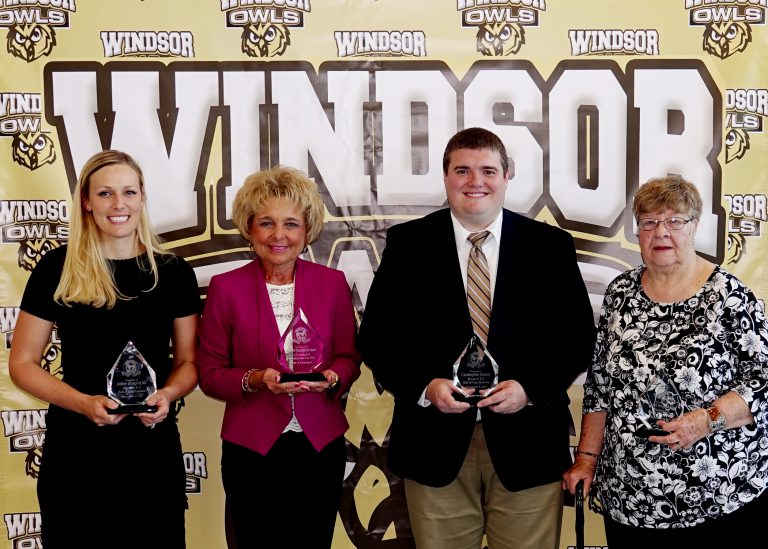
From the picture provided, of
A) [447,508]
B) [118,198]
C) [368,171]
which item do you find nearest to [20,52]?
[118,198]

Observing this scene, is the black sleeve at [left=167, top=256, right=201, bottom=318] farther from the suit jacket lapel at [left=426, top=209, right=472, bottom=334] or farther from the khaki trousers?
Result: the khaki trousers

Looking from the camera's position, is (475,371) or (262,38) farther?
(262,38)

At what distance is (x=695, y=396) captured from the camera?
2178mm

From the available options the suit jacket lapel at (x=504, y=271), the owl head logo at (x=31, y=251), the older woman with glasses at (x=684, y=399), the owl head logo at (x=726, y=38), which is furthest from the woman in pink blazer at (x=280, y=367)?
the owl head logo at (x=726, y=38)

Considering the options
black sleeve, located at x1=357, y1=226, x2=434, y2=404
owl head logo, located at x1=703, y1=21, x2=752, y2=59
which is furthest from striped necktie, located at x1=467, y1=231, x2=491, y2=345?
owl head logo, located at x1=703, y1=21, x2=752, y2=59

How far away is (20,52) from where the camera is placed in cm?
318

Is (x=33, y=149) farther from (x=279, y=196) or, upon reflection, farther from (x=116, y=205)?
(x=279, y=196)

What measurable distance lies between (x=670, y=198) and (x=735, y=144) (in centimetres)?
124

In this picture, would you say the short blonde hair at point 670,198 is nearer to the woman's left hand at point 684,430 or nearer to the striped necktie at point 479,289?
the striped necktie at point 479,289

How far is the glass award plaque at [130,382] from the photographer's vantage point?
229cm

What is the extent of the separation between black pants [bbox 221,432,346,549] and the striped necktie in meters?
0.63

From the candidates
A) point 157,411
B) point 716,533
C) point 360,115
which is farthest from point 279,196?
point 716,533

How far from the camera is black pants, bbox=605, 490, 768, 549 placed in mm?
2186

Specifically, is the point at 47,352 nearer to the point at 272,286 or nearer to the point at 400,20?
the point at 272,286
